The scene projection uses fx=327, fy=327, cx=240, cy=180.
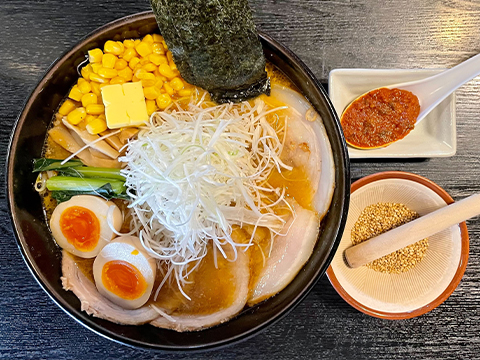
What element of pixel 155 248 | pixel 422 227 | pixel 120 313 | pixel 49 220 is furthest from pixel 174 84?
pixel 422 227

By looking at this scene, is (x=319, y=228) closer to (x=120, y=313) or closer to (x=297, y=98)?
(x=297, y=98)

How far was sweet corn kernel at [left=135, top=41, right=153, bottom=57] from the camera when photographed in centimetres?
165

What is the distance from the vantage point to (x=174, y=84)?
1.67 metres

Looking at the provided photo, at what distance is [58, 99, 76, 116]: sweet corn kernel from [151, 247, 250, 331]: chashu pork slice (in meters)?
1.01

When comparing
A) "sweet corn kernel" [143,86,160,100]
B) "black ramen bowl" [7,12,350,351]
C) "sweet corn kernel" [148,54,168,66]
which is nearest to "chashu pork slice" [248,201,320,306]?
"black ramen bowl" [7,12,350,351]

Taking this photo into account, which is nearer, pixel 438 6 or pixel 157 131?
pixel 157 131

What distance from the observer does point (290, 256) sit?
1.58 m

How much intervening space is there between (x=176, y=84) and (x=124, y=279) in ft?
3.21

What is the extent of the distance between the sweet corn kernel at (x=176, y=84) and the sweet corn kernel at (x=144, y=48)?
18 cm

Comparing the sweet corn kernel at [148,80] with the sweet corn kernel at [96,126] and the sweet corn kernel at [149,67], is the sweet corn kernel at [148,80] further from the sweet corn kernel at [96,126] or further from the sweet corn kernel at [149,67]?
the sweet corn kernel at [96,126]

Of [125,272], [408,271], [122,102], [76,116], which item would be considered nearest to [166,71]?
[122,102]

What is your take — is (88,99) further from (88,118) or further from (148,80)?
(148,80)

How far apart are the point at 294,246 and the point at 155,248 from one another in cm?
67

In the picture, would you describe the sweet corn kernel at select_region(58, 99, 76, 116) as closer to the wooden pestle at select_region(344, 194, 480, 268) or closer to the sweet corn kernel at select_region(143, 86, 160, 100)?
the sweet corn kernel at select_region(143, 86, 160, 100)
